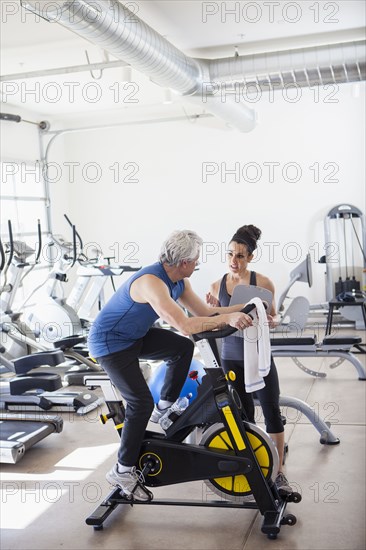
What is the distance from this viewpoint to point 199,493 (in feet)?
12.0

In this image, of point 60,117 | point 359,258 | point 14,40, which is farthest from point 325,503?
point 60,117

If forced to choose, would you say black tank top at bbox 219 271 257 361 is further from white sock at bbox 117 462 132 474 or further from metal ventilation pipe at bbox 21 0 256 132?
metal ventilation pipe at bbox 21 0 256 132

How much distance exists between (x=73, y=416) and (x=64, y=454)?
0.87 metres

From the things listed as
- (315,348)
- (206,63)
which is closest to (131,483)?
(315,348)

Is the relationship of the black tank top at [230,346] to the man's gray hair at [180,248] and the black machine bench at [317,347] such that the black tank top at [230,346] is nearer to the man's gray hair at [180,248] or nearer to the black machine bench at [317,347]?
the man's gray hair at [180,248]

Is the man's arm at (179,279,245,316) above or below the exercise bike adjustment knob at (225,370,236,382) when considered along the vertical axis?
above

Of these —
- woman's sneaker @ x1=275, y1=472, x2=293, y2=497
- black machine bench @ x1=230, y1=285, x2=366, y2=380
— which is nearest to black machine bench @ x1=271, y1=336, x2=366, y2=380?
black machine bench @ x1=230, y1=285, x2=366, y2=380

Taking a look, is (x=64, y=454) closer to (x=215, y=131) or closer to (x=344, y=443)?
(x=344, y=443)

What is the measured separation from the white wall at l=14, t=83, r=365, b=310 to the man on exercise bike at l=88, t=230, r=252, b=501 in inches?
231

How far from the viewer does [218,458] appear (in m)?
3.16

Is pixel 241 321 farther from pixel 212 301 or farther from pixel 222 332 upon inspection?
pixel 212 301

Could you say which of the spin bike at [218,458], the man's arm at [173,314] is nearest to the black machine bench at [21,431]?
the spin bike at [218,458]

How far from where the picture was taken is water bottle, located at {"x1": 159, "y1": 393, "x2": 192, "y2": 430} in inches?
132

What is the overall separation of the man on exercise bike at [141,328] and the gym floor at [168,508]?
0.26 metres
